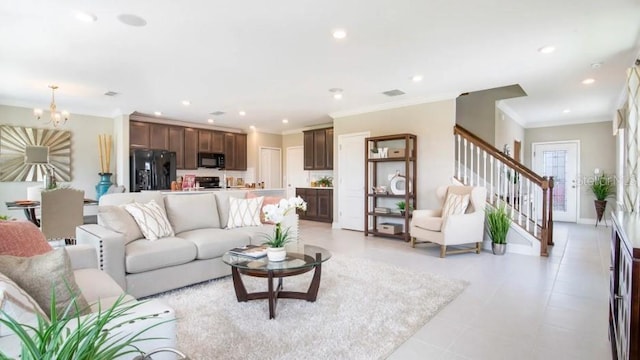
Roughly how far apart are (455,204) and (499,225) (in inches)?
24.9

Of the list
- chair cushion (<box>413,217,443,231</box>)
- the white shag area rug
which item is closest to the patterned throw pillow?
the white shag area rug

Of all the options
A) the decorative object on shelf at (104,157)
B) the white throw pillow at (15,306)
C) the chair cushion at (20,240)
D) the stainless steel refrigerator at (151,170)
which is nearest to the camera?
the white throw pillow at (15,306)

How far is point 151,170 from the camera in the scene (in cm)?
675

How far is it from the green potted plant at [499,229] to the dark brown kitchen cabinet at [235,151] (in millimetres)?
6213

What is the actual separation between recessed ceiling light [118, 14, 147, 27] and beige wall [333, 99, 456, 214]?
425 centimetres

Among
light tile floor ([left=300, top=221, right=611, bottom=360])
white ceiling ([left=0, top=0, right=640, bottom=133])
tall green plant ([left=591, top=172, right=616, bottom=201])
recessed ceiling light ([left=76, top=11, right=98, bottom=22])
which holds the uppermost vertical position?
white ceiling ([left=0, top=0, right=640, bottom=133])

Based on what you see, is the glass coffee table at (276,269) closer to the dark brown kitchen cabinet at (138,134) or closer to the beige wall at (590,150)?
the dark brown kitchen cabinet at (138,134)

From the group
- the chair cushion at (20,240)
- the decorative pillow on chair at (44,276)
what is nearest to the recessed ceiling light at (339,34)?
the decorative pillow on chair at (44,276)

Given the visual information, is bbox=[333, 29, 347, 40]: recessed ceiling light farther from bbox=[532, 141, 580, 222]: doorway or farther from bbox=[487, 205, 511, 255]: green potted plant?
bbox=[532, 141, 580, 222]: doorway

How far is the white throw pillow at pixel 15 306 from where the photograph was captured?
101cm

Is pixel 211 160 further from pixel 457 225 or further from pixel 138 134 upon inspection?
pixel 457 225

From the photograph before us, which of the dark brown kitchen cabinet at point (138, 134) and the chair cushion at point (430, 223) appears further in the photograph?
the dark brown kitchen cabinet at point (138, 134)

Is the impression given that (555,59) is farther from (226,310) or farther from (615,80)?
(226,310)

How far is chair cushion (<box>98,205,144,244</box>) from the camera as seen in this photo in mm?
2994
